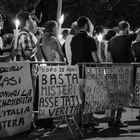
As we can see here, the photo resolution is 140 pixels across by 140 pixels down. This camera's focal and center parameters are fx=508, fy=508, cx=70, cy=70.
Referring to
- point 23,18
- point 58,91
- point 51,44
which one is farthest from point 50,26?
point 58,91

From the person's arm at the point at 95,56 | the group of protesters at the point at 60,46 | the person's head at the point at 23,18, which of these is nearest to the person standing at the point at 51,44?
the group of protesters at the point at 60,46

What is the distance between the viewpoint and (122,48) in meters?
10.7

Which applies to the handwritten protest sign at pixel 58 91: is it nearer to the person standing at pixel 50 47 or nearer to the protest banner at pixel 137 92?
the person standing at pixel 50 47

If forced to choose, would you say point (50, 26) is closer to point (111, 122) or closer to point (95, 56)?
point (95, 56)

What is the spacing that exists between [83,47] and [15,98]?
1.84 metres

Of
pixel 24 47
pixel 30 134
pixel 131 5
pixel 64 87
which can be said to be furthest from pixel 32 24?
pixel 131 5

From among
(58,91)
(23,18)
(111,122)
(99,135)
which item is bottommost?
(99,135)

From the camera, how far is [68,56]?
11.3m

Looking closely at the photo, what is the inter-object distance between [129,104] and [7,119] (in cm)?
323

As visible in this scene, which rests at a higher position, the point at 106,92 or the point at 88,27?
the point at 88,27

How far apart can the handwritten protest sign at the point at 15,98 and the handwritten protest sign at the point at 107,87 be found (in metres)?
1.28

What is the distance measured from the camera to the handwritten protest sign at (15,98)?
8.51 m

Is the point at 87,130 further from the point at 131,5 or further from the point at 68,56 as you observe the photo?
the point at 131,5

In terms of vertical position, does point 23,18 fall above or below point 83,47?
above
